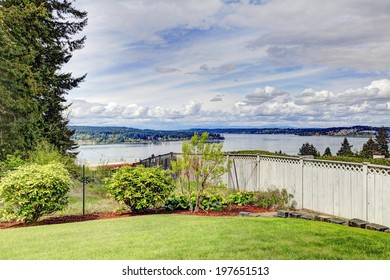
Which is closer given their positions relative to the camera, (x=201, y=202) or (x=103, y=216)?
(x=103, y=216)

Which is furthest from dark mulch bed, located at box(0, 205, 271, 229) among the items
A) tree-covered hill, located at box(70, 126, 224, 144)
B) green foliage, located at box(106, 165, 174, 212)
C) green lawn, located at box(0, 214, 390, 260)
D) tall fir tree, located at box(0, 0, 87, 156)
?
tall fir tree, located at box(0, 0, 87, 156)

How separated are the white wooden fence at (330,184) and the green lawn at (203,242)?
70.8 inches

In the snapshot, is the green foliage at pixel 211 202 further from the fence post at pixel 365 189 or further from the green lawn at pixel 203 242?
the fence post at pixel 365 189

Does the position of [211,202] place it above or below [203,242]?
below

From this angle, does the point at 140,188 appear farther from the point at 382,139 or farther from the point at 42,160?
the point at 382,139

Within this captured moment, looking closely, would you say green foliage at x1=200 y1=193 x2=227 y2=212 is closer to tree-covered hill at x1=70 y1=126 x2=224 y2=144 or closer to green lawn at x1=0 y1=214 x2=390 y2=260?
green lawn at x1=0 y1=214 x2=390 y2=260

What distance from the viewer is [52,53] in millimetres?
17031

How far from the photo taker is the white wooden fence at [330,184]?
7668mm

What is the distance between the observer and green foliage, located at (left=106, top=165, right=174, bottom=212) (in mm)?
9070

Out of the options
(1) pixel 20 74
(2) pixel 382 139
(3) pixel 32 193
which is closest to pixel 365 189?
(3) pixel 32 193

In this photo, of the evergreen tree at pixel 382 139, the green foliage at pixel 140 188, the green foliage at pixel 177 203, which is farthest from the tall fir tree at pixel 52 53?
the evergreen tree at pixel 382 139

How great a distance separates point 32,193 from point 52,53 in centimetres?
1067
